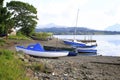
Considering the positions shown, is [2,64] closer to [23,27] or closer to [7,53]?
[7,53]

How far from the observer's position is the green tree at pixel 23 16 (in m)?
83.4

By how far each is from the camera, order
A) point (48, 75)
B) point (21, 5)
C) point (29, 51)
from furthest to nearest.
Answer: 1. point (21, 5)
2. point (29, 51)
3. point (48, 75)

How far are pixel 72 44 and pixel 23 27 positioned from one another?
18043 mm

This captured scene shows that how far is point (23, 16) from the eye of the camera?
8381 cm

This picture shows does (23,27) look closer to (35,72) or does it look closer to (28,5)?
(28,5)

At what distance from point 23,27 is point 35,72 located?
65274 millimetres

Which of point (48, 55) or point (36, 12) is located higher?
point (36, 12)

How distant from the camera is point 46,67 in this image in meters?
21.0

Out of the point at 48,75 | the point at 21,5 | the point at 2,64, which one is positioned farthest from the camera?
the point at 21,5

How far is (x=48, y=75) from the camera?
19.5m

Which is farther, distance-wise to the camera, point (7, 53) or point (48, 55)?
point (48, 55)

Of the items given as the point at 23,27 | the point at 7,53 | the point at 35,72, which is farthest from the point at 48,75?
the point at 23,27

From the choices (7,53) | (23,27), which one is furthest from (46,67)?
(23,27)

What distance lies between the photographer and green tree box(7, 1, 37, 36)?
83.4m
